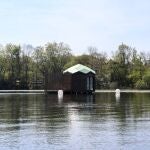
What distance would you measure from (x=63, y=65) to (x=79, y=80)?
44297 mm

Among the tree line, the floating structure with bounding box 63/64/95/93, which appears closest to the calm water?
the floating structure with bounding box 63/64/95/93

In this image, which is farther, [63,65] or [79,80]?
[63,65]

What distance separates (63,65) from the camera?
17188cm

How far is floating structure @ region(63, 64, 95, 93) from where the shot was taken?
128 metres

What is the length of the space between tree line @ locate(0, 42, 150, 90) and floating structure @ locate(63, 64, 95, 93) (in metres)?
35.4

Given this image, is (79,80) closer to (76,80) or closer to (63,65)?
(76,80)

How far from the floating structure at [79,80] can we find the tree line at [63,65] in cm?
3541

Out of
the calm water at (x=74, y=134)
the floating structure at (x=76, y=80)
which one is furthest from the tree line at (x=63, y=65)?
the calm water at (x=74, y=134)

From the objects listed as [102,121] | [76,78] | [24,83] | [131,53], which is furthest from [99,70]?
[102,121]

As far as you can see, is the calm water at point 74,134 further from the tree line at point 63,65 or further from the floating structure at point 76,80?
the tree line at point 63,65

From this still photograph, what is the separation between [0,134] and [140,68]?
457 ft

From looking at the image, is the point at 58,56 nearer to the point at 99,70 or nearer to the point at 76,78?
the point at 99,70

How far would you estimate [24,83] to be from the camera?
178 m

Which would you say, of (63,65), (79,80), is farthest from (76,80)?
(63,65)
